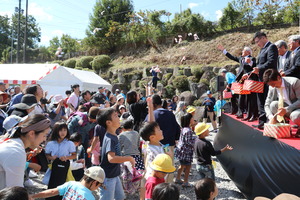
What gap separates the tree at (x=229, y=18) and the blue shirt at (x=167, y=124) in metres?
22.0

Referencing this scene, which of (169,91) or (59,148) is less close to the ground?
(169,91)

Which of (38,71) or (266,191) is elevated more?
(38,71)

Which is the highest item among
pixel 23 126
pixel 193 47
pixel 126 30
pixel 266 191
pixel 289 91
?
pixel 126 30

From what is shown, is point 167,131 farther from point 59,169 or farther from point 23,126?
point 23,126

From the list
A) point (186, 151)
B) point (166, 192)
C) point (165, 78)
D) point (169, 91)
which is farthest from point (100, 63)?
point (166, 192)

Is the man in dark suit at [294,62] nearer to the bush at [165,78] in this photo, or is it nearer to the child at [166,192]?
the child at [166,192]

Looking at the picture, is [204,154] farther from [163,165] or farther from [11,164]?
[11,164]

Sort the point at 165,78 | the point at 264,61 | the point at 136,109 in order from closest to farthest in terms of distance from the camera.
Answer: the point at 264,61
the point at 136,109
the point at 165,78

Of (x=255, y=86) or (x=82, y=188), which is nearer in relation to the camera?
(x=82, y=188)

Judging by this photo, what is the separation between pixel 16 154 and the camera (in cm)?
178

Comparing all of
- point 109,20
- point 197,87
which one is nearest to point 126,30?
point 109,20

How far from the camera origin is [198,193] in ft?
7.09

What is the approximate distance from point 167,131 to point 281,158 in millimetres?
1641

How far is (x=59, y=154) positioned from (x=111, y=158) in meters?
1.25
